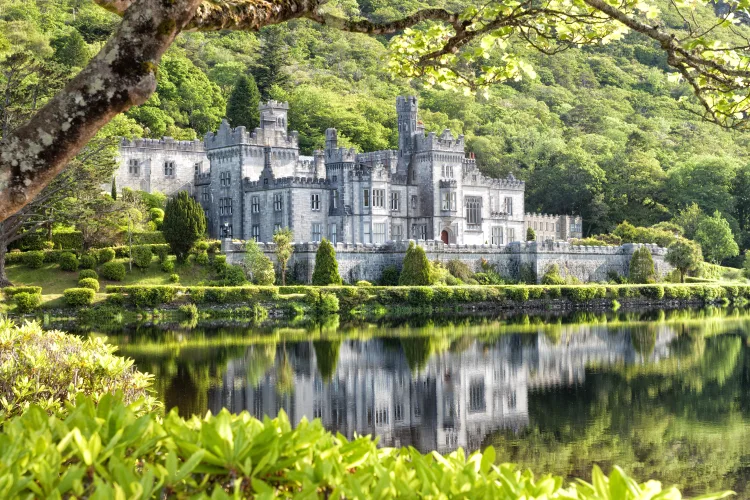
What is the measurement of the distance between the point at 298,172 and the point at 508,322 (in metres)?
23.0

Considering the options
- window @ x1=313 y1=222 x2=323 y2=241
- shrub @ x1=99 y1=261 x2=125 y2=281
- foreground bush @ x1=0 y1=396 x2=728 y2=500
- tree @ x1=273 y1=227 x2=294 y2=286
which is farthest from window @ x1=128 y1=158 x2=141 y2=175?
foreground bush @ x1=0 y1=396 x2=728 y2=500

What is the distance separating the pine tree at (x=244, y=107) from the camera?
2977 inches

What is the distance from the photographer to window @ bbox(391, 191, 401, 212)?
60.1 metres

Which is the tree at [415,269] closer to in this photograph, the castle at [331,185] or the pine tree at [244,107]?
the castle at [331,185]

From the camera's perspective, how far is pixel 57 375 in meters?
12.6

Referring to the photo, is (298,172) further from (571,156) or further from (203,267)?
(571,156)

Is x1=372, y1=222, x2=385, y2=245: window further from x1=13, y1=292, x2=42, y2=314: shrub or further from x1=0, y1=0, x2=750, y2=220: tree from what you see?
x1=0, y1=0, x2=750, y2=220: tree

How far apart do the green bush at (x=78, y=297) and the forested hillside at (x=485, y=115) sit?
20594 mm

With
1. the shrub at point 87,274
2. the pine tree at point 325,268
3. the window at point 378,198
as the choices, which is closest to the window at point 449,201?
the window at point 378,198

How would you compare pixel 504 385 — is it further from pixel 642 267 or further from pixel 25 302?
pixel 642 267

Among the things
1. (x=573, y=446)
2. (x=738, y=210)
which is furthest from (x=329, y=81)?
(x=573, y=446)

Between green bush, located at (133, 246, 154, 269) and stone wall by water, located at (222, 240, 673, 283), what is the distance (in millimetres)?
3936

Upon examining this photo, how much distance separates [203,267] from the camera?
49562 millimetres

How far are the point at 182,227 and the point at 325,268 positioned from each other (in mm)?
7354
